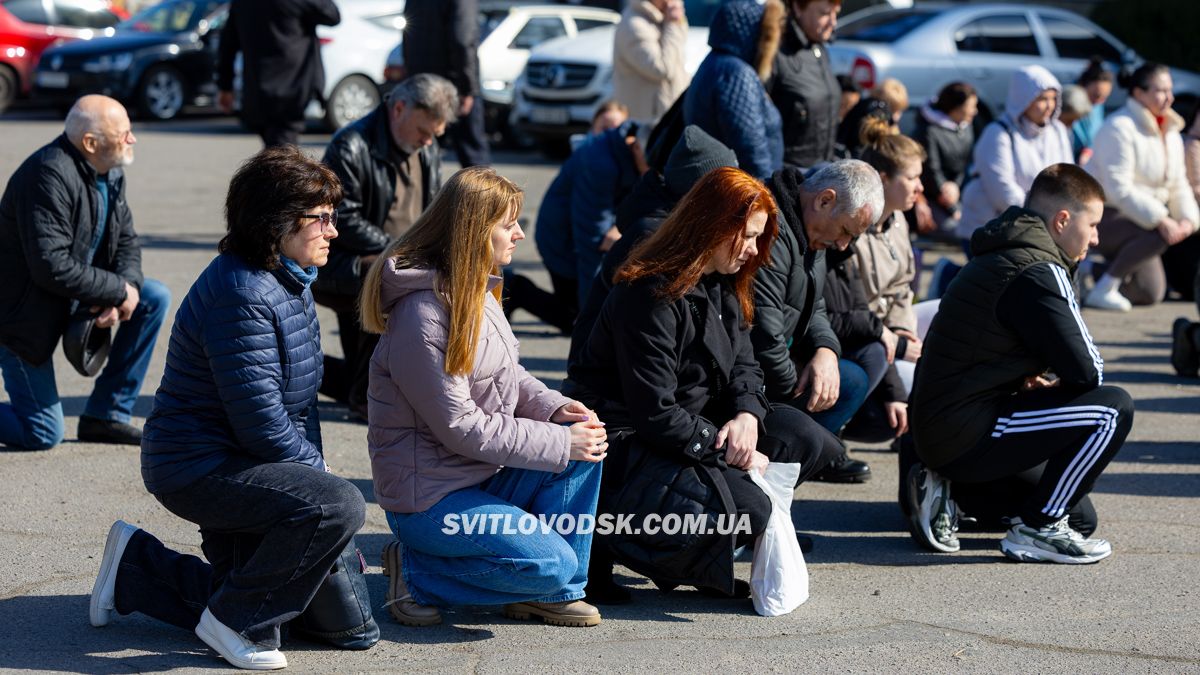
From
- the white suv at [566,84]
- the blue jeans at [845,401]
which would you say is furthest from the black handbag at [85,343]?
the white suv at [566,84]

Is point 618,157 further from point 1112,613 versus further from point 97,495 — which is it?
point 1112,613

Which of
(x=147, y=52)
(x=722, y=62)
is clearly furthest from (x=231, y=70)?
(x=147, y=52)

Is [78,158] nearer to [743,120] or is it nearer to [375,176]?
[375,176]

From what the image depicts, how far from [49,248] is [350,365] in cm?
163

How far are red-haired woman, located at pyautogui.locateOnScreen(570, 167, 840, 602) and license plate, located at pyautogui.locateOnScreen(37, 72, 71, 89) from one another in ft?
57.1

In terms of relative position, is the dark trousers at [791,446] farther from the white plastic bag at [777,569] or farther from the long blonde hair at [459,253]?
the long blonde hair at [459,253]

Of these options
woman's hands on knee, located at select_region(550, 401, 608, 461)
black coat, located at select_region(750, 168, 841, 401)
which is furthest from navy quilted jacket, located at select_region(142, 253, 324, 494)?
black coat, located at select_region(750, 168, 841, 401)

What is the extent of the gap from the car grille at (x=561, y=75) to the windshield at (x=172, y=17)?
6132 mm

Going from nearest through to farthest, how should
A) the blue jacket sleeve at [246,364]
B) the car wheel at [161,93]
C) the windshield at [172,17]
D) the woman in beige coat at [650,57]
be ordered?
the blue jacket sleeve at [246,364]
the woman in beige coat at [650,57]
the car wheel at [161,93]
the windshield at [172,17]

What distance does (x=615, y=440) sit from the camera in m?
4.84

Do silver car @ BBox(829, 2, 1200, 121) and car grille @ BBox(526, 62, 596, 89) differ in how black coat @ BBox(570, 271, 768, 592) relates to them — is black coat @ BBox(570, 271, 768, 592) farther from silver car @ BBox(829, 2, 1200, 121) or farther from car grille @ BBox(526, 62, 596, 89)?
car grille @ BBox(526, 62, 596, 89)

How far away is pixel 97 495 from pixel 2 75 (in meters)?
17.3

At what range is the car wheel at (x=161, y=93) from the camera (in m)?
A: 20.4

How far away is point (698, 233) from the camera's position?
476 centimetres
